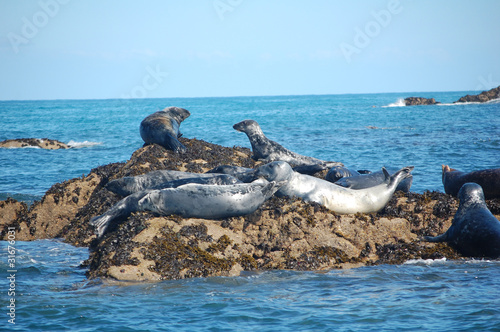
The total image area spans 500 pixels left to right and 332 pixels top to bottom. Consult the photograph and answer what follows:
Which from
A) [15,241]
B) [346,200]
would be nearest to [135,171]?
[15,241]

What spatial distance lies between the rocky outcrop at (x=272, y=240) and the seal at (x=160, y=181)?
0.83 meters

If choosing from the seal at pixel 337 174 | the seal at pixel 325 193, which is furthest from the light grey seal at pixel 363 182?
the seal at pixel 325 193

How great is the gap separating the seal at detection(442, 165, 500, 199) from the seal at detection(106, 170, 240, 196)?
4.04 meters

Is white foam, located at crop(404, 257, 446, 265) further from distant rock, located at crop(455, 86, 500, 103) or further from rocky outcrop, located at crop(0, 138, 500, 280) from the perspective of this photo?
distant rock, located at crop(455, 86, 500, 103)

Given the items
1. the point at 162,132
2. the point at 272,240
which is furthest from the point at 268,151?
the point at 272,240

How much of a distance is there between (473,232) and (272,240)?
9.10 feet

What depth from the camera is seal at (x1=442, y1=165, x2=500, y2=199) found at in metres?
8.19

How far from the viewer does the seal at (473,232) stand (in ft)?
21.6

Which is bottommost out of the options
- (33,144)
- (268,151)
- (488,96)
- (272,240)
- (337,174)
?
(272,240)

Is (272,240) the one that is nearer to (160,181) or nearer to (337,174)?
(160,181)

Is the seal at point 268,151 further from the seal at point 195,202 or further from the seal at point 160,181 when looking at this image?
the seal at point 195,202

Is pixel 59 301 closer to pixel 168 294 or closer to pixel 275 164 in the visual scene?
pixel 168 294

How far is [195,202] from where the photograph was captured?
22.3 feet

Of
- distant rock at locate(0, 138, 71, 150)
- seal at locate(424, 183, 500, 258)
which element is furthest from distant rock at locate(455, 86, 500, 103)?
seal at locate(424, 183, 500, 258)
